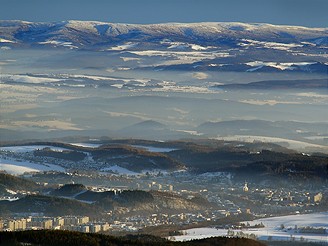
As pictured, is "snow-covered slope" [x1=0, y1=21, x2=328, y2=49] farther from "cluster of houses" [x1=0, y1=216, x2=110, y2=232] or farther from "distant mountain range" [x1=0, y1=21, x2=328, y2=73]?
"cluster of houses" [x1=0, y1=216, x2=110, y2=232]

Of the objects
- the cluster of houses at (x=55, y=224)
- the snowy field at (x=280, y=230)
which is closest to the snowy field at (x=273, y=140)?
the snowy field at (x=280, y=230)

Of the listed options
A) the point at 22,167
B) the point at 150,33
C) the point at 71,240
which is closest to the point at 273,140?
the point at 22,167

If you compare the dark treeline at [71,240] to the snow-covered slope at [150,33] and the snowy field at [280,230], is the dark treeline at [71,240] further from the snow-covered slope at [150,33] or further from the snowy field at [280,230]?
the snow-covered slope at [150,33]

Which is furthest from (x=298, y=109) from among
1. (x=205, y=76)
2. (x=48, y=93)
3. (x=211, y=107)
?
(x=205, y=76)

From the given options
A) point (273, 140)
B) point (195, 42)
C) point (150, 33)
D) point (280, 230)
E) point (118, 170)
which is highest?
point (150, 33)

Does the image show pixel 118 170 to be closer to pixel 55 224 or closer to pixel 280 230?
pixel 55 224

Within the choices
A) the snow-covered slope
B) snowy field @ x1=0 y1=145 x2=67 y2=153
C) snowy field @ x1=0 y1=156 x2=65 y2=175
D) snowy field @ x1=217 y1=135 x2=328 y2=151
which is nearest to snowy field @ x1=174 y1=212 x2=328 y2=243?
snowy field @ x1=0 y1=156 x2=65 y2=175

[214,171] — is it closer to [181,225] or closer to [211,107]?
[181,225]
